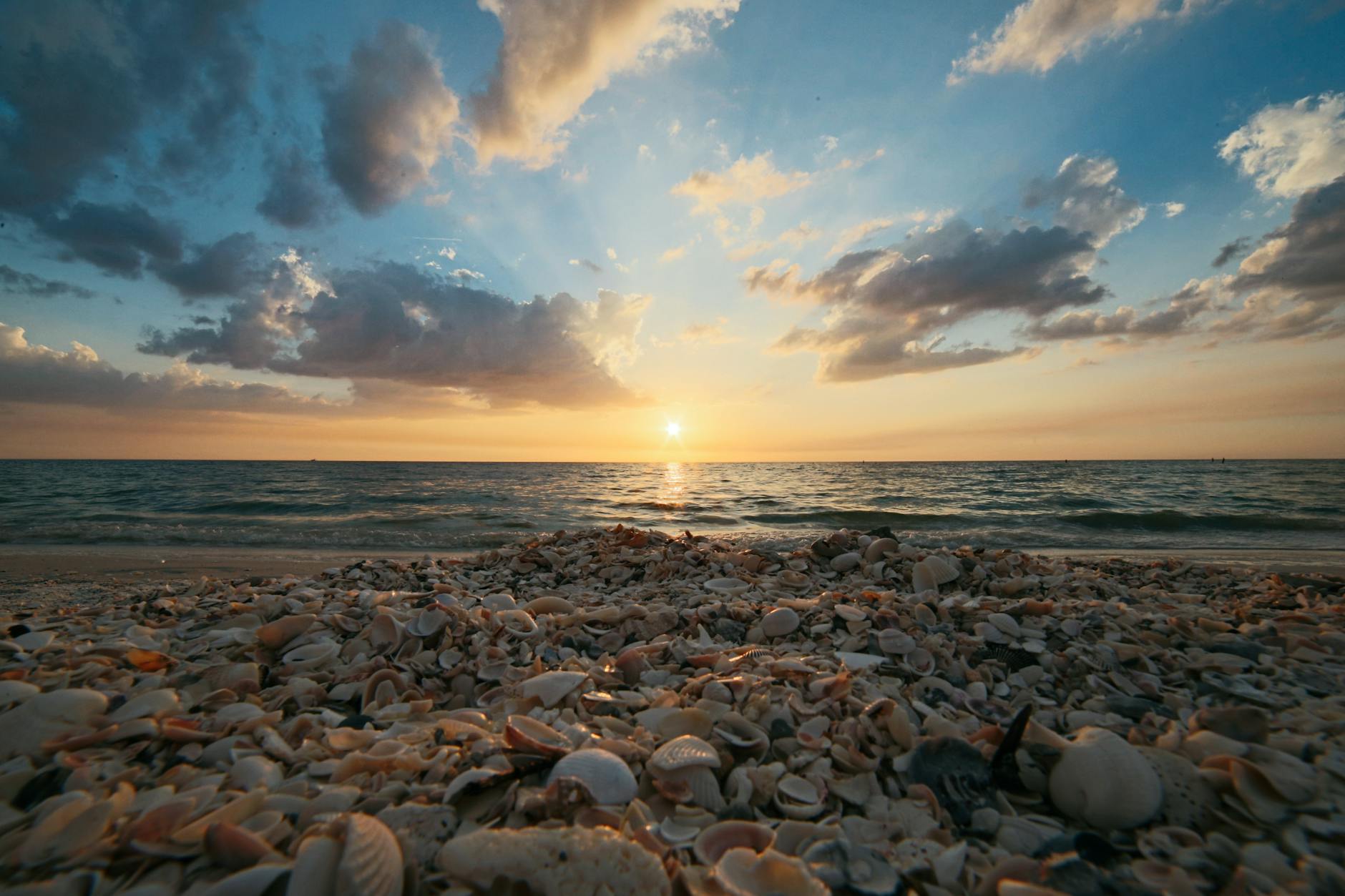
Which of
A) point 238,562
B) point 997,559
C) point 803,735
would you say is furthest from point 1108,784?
point 238,562

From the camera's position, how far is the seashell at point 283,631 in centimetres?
320

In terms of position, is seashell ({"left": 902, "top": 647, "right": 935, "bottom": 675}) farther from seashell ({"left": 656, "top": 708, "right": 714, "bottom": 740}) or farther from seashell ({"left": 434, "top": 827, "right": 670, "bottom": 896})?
seashell ({"left": 434, "top": 827, "right": 670, "bottom": 896})

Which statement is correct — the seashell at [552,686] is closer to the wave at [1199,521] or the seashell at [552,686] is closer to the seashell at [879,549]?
the seashell at [879,549]

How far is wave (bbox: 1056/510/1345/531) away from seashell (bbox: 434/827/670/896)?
1577cm

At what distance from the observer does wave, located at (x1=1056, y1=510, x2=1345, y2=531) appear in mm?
12297

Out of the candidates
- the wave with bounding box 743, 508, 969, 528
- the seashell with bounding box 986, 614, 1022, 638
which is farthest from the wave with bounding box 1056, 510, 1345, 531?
the seashell with bounding box 986, 614, 1022, 638

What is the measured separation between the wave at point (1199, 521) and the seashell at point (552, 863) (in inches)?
621

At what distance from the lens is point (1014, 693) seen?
2723 mm

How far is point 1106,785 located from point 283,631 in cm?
407

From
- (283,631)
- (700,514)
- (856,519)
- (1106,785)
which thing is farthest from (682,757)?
(700,514)

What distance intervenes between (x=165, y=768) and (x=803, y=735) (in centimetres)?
240

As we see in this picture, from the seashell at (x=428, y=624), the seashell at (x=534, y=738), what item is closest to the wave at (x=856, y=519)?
the seashell at (x=428, y=624)

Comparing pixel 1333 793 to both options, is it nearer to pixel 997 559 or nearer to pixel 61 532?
pixel 997 559

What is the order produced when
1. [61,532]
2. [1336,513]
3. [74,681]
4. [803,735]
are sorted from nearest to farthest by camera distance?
[803,735] < [74,681] < [61,532] < [1336,513]
